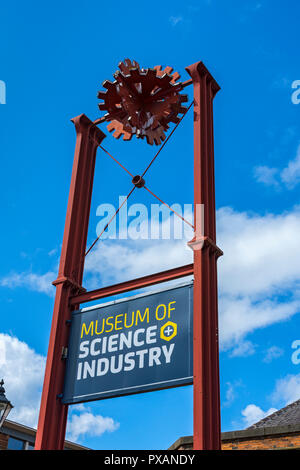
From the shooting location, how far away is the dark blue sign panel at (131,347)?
7.48 meters

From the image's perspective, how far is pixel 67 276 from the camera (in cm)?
938

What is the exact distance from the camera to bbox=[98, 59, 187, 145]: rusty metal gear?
968cm

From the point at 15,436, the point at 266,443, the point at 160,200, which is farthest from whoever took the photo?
the point at 15,436

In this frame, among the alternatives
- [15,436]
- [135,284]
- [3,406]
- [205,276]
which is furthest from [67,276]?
[15,436]

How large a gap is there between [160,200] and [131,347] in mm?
2422

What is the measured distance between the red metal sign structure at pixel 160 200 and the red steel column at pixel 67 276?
0.5 inches

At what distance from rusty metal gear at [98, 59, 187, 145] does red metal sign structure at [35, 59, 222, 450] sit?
16 mm

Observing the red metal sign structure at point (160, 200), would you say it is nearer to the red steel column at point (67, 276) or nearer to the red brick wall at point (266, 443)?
the red steel column at point (67, 276)

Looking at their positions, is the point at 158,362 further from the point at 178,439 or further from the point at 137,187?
the point at 178,439

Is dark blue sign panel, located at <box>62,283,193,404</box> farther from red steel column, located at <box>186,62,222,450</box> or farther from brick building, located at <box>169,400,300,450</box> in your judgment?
brick building, located at <box>169,400,300,450</box>

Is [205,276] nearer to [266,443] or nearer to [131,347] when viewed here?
[131,347]
